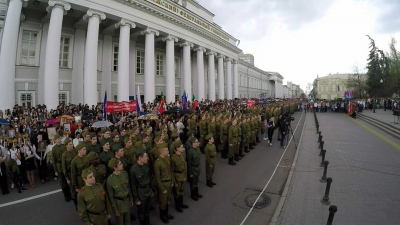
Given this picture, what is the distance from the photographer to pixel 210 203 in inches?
255

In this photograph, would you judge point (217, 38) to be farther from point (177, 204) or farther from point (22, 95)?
point (177, 204)

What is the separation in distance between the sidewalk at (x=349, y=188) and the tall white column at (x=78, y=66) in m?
19.3

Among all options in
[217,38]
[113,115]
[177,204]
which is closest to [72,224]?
[177,204]

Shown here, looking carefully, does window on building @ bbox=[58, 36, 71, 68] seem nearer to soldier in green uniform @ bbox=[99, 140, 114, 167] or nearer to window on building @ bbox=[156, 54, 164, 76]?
window on building @ bbox=[156, 54, 164, 76]

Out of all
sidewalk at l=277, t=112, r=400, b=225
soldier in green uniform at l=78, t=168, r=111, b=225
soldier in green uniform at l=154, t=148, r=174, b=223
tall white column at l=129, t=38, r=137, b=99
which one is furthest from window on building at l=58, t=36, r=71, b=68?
sidewalk at l=277, t=112, r=400, b=225

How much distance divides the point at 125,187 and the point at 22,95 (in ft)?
64.6

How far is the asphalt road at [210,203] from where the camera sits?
5582mm

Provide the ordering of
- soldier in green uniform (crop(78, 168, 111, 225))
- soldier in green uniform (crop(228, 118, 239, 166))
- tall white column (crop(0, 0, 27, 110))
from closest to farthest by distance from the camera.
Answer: soldier in green uniform (crop(78, 168, 111, 225)), soldier in green uniform (crop(228, 118, 239, 166)), tall white column (crop(0, 0, 27, 110))

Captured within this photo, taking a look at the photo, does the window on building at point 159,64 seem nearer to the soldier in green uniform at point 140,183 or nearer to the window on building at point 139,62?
the window on building at point 139,62

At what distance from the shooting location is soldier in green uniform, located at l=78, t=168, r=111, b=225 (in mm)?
4008

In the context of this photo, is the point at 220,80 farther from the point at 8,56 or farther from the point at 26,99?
the point at 8,56

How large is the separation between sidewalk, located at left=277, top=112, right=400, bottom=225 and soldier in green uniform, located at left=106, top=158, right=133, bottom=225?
3.48 metres

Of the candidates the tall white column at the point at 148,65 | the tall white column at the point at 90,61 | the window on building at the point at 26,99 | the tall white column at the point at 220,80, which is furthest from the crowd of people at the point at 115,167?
the tall white column at the point at 220,80

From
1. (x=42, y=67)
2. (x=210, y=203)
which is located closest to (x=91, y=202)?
(x=210, y=203)
